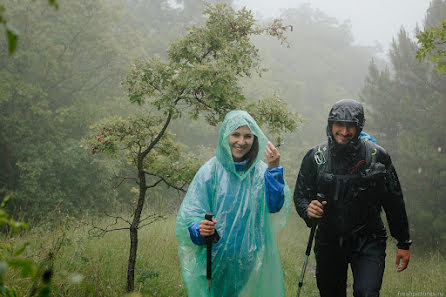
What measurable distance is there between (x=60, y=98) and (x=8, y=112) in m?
2.82

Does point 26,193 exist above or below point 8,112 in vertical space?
below

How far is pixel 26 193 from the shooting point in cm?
1191

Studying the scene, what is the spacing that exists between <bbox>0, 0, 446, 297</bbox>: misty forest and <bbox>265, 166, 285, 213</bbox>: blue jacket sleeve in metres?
0.77

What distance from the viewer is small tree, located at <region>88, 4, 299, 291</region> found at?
128 inches

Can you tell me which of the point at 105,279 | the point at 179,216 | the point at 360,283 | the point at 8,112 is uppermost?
the point at 8,112

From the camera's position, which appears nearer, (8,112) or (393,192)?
(393,192)

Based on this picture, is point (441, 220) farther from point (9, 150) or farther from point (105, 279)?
point (9, 150)

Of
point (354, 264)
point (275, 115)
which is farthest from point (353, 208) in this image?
point (275, 115)

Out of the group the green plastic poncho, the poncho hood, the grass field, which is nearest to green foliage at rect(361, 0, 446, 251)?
the grass field

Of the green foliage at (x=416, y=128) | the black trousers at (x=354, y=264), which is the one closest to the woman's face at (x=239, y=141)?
the black trousers at (x=354, y=264)

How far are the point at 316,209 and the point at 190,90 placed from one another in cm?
153

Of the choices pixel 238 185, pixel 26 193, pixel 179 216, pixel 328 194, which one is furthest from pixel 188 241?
pixel 26 193

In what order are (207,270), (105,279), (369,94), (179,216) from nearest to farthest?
1. (207,270)
2. (179,216)
3. (105,279)
4. (369,94)

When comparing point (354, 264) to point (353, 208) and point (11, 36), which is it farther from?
point (11, 36)
